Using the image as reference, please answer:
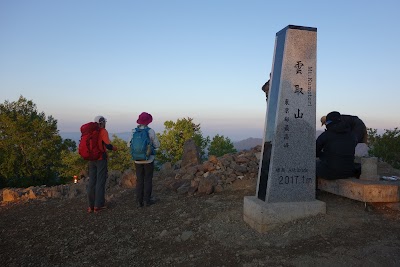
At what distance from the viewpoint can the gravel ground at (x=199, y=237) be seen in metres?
4.13

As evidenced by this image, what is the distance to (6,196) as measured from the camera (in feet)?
31.2

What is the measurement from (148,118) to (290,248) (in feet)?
13.6

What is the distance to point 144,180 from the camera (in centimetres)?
711

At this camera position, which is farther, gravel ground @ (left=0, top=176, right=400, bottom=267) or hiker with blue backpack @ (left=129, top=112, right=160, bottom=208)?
hiker with blue backpack @ (left=129, top=112, right=160, bottom=208)

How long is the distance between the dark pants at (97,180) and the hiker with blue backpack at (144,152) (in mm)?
730

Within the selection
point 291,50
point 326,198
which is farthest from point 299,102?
point 326,198

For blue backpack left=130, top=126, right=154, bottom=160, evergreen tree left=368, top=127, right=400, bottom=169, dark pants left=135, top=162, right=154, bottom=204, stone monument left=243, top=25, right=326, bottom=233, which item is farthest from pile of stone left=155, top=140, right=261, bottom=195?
evergreen tree left=368, top=127, right=400, bottom=169

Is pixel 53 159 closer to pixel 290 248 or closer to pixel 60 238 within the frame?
pixel 60 238

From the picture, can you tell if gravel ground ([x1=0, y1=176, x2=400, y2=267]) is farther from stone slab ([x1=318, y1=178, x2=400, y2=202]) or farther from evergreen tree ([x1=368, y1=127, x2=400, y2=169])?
evergreen tree ([x1=368, y1=127, x2=400, y2=169])

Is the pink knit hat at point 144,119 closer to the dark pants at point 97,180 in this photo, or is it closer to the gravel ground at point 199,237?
the dark pants at point 97,180

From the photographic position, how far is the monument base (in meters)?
4.88

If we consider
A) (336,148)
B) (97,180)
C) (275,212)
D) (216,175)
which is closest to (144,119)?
(97,180)

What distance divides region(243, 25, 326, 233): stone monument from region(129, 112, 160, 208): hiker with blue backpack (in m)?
2.62

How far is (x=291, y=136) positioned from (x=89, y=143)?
4171 mm
